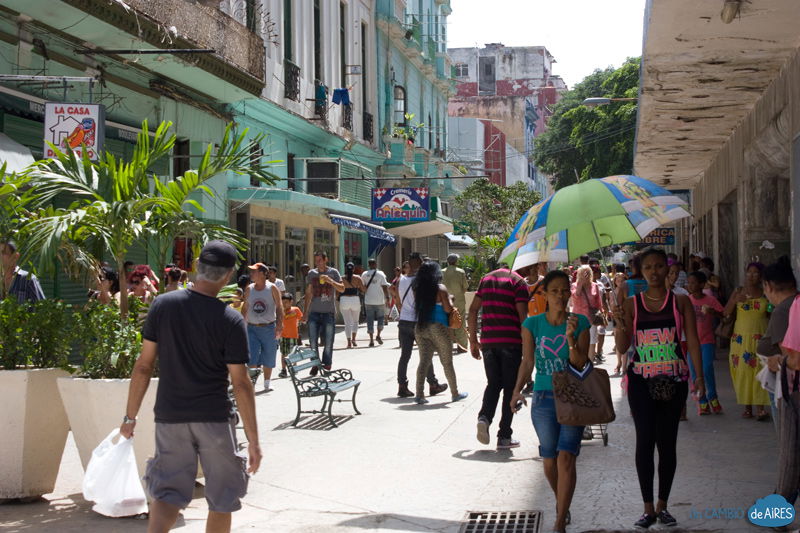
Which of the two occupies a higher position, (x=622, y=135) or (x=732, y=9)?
(x=622, y=135)

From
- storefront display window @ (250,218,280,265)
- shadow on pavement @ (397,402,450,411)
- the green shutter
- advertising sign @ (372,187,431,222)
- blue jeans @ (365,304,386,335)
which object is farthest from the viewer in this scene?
the green shutter

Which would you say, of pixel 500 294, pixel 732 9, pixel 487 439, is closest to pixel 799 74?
pixel 732 9

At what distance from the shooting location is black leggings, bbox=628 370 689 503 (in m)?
5.88

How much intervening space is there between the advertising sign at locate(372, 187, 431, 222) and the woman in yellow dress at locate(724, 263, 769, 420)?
742 inches

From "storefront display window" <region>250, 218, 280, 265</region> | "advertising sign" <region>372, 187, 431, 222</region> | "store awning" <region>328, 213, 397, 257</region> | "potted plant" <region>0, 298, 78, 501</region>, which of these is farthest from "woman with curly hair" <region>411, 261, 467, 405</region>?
"advertising sign" <region>372, 187, 431, 222</region>

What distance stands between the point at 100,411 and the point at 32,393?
0.53 m

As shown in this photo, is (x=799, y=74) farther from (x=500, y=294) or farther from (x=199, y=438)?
(x=199, y=438)

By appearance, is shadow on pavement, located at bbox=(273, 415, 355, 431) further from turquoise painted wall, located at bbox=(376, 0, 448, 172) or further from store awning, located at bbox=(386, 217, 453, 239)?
turquoise painted wall, located at bbox=(376, 0, 448, 172)

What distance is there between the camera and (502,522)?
6.20m

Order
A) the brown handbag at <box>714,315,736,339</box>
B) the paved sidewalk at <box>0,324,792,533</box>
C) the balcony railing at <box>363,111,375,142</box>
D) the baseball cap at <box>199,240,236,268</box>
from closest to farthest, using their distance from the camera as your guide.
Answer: the baseball cap at <box>199,240,236,268</box>, the paved sidewalk at <box>0,324,792,533</box>, the brown handbag at <box>714,315,736,339</box>, the balcony railing at <box>363,111,375,142</box>

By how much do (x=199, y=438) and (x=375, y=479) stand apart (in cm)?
309

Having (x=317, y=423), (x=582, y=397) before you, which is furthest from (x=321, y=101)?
(x=582, y=397)

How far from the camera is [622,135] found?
41812 millimetres

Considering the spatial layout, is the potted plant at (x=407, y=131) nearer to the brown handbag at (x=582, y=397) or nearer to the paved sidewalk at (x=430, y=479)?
the paved sidewalk at (x=430, y=479)
